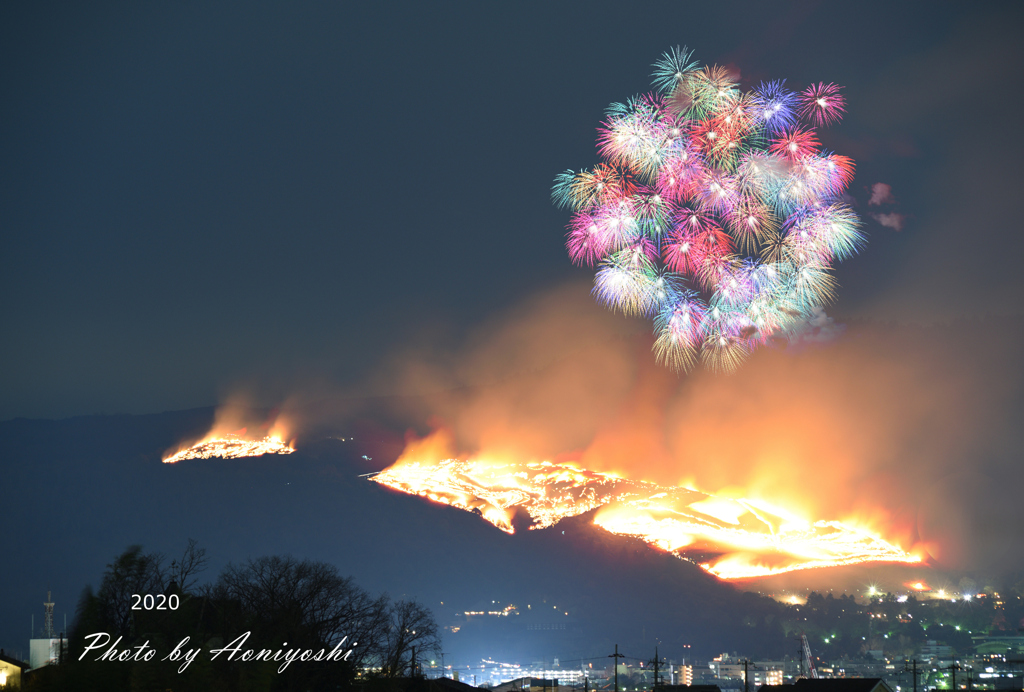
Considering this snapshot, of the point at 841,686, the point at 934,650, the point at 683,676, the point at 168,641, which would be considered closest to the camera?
the point at 168,641

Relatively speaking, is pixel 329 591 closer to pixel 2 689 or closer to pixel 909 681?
pixel 2 689

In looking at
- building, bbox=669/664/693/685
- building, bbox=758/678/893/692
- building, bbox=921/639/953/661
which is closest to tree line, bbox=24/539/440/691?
building, bbox=758/678/893/692

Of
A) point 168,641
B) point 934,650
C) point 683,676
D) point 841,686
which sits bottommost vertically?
point 683,676

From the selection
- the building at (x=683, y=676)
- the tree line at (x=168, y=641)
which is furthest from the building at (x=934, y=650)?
the tree line at (x=168, y=641)

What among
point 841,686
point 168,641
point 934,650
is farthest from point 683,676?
point 168,641

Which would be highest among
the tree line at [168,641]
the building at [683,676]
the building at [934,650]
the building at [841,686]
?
the tree line at [168,641]

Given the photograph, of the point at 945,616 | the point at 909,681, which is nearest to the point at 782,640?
the point at 945,616

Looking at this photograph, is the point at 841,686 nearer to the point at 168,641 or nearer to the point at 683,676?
the point at 168,641

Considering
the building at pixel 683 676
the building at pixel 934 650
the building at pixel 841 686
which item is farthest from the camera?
the building at pixel 934 650

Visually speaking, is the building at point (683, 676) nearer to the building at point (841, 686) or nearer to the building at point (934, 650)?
the building at point (934, 650)

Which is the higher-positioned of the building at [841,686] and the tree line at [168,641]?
the tree line at [168,641]

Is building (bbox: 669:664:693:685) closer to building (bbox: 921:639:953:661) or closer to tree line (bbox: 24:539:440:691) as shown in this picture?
building (bbox: 921:639:953:661)

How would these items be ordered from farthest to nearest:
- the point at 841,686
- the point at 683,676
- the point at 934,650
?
the point at 934,650, the point at 683,676, the point at 841,686
